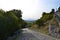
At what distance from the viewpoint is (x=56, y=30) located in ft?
→ 126

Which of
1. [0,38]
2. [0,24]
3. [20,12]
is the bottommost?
[0,38]

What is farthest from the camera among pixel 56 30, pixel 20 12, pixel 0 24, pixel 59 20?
pixel 20 12

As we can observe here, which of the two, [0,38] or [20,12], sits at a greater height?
[20,12]

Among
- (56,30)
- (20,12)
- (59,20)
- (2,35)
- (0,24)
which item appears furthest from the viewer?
(20,12)

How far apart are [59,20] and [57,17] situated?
2.00 meters

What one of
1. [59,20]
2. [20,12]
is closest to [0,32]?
[59,20]

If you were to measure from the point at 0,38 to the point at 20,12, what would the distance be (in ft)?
187

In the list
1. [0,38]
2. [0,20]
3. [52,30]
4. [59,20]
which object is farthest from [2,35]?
[59,20]

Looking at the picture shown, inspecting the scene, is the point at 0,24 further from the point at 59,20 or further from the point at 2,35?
the point at 59,20

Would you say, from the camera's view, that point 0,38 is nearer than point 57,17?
Yes

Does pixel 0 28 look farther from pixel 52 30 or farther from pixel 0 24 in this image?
pixel 52 30

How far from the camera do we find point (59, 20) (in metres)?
45.1

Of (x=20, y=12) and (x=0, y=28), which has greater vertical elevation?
(x=20, y=12)

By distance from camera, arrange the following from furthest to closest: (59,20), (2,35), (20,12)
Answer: (20,12) → (59,20) → (2,35)
